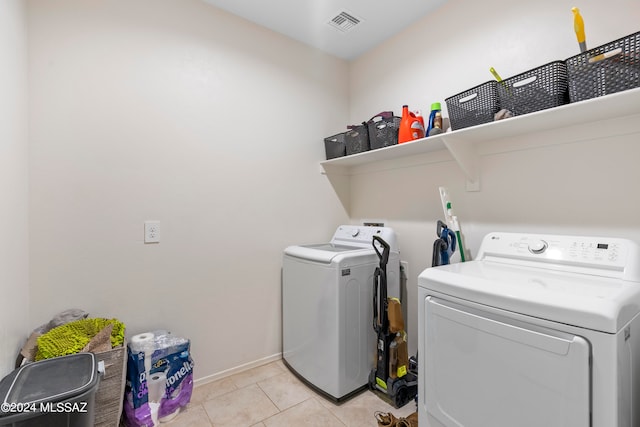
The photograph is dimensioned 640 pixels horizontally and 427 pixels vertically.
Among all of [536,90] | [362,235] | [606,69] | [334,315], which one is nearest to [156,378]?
[334,315]

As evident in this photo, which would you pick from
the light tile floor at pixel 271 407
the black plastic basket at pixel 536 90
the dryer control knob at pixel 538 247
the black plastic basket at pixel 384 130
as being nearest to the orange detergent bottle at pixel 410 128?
the black plastic basket at pixel 384 130

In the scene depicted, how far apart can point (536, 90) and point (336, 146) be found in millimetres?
1402

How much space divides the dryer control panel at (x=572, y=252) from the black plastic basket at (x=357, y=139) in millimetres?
1098

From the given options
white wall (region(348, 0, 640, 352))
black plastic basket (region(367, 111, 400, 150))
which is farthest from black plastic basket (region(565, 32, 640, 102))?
black plastic basket (region(367, 111, 400, 150))

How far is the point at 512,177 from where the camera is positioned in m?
1.64

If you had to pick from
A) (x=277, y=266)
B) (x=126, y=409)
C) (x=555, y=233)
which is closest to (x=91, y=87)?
(x=277, y=266)

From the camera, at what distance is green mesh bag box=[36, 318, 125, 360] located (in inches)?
50.5

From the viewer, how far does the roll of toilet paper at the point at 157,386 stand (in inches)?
62.5

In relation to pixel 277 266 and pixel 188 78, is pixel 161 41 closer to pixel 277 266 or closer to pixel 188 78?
pixel 188 78

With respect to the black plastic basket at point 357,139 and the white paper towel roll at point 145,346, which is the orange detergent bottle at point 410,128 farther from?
the white paper towel roll at point 145,346

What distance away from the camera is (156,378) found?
5.25ft

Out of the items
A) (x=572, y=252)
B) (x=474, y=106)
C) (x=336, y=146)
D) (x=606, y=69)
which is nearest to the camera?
(x=606, y=69)

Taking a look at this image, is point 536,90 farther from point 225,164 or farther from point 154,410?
point 154,410

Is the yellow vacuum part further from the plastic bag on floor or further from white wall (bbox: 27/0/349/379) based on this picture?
the plastic bag on floor
